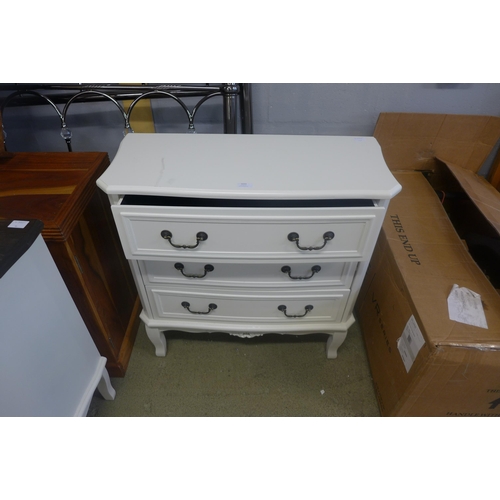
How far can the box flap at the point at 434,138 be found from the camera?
1.17 m

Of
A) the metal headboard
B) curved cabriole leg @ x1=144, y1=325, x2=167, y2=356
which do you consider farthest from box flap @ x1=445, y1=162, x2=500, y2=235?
curved cabriole leg @ x1=144, y1=325, x2=167, y2=356

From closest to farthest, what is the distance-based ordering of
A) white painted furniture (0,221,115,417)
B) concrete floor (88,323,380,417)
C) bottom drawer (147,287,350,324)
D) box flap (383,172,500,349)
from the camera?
white painted furniture (0,221,115,417) < box flap (383,172,500,349) < bottom drawer (147,287,350,324) < concrete floor (88,323,380,417)

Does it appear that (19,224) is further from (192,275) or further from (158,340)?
(158,340)

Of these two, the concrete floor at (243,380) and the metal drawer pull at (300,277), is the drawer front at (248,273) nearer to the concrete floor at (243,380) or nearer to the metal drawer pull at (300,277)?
the metal drawer pull at (300,277)

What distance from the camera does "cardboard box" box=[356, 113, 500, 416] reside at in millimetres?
839

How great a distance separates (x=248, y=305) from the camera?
1.02 m

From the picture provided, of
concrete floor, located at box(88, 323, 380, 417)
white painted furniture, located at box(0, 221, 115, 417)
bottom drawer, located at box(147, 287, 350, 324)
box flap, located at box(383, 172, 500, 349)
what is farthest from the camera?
concrete floor, located at box(88, 323, 380, 417)

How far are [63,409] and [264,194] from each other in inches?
28.6

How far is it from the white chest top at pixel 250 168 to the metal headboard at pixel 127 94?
16 cm

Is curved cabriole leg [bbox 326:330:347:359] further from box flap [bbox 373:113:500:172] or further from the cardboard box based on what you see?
box flap [bbox 373:113:500:172]

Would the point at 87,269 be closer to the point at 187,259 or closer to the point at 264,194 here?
the point at 187,259

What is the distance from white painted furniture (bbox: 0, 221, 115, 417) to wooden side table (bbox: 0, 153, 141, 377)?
0.06 m

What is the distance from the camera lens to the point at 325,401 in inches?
44.8

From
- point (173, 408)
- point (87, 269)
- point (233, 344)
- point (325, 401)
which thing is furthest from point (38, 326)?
point (325, 401)
